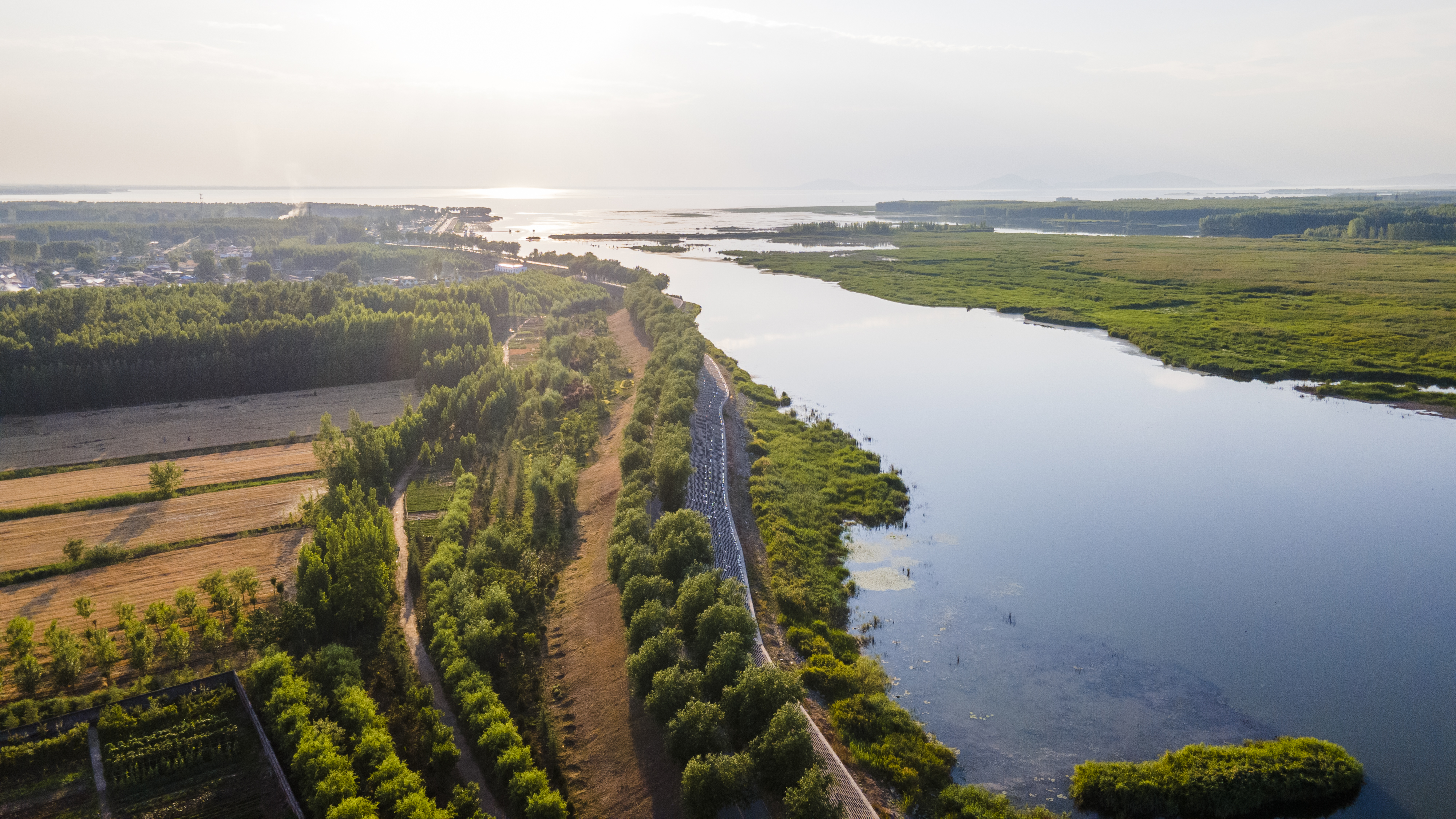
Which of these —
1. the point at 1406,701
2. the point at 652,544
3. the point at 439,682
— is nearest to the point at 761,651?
the point at 652,544

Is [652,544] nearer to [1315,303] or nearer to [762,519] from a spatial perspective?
[762,519]

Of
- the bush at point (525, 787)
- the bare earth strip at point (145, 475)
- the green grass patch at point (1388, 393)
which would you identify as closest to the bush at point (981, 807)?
the bush at point (525, 787)

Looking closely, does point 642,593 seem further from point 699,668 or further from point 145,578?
Answer: point 145,578

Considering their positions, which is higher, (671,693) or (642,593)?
(642,593)

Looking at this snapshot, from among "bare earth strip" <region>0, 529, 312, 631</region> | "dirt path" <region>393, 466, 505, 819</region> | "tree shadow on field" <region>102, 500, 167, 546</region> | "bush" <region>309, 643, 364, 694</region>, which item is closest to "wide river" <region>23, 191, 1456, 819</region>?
"dirt path" <region>393, 466, 505, 819</region>

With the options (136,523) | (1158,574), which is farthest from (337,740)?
(1158,574)
